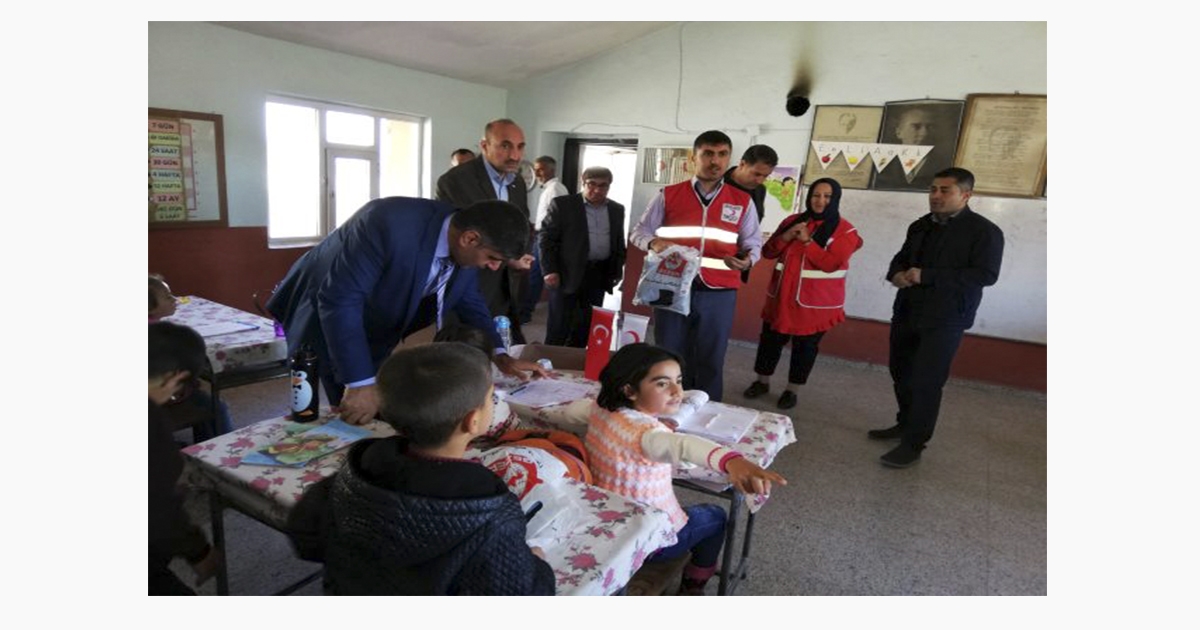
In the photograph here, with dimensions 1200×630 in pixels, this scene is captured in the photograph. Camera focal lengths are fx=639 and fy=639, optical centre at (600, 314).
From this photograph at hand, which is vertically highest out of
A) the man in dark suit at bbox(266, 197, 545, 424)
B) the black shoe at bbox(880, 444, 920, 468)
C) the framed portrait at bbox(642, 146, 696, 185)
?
the framed portrait at bbox(642, 146, 696, 185)

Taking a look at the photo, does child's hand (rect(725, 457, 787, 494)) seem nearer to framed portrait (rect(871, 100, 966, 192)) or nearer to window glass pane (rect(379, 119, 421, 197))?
framed portrait (rect(871, 100, 966, 192))

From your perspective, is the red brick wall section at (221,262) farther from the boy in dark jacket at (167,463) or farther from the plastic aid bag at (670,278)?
the boy in dark jacket at (167,463)

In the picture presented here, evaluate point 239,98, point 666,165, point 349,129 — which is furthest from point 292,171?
point 666,165

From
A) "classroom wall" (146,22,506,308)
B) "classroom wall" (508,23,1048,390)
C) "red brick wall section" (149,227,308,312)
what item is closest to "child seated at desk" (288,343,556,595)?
"classroom wall" (146,22,506,308)

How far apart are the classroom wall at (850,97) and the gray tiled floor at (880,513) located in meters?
0.83

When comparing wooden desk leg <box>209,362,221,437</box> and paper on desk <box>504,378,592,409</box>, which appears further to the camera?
wooden desk leg <box>209,362,221,437</box>

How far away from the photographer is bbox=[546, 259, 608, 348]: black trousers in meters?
4.01

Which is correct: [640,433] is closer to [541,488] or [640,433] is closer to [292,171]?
[541,488]

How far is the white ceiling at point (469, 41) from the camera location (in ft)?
14.0

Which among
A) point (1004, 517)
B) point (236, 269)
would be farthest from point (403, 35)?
point (1004, 517)

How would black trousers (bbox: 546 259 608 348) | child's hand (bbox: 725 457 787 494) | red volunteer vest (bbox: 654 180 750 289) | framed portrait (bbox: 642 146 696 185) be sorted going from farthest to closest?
framed portrait (bbox: 642 146 696 185)
black trousers (bbox: 546 259 608 348)
red volunteer vest (bbox: 654 180 750 289)
child's hand (bbox: 725 457 787 494)

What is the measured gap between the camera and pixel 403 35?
14.6 feet

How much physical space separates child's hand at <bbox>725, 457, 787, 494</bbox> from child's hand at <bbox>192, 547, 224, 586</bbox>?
0.92 meters

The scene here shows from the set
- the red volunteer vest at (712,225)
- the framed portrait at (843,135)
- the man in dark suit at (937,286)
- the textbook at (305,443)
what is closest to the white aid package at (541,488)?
the textbook at (305,443)
